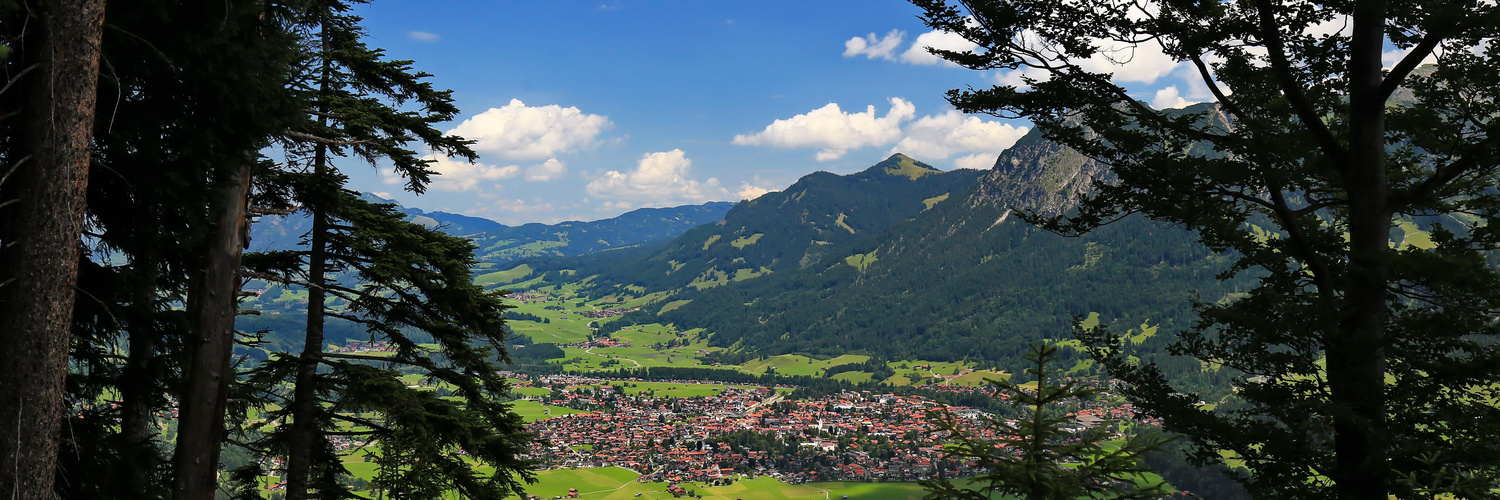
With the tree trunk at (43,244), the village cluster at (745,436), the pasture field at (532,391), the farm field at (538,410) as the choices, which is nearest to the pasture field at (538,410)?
the farm field at (538,410)

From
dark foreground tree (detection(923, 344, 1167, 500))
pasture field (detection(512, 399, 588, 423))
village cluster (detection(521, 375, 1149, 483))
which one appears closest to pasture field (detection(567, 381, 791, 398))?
village cluster (detection(521, 375, 1149, 483))

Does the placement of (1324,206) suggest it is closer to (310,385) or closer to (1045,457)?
(1045,457)

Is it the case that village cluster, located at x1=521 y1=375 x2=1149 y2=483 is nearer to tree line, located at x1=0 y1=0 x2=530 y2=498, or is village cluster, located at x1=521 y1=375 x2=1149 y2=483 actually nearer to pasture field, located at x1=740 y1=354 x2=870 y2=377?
pasture field, located at x1=740 y1=354 x2=870 y2=377

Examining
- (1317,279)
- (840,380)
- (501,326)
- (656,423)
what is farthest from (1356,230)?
(840,380)

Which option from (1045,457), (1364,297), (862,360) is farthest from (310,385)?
(862,360)

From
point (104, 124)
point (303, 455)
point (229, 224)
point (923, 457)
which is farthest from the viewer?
point (923, 457)

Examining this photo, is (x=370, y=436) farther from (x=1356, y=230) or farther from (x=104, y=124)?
(x=1356, y=230)
